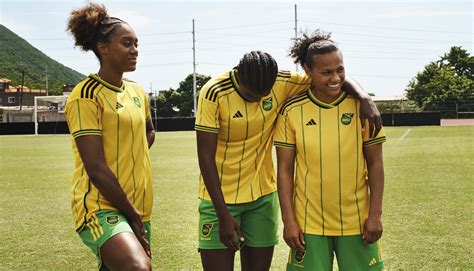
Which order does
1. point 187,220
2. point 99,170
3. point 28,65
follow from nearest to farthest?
1. point 99,170
2. point 187,220
3. point 28,65

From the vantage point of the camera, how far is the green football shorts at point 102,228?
322 cm

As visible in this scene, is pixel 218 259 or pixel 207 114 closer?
pixel 207 114

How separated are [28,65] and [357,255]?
486 ft

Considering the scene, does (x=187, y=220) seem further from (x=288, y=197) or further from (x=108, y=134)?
(x=108, y=134)

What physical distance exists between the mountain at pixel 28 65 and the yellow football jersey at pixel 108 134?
120747 mm

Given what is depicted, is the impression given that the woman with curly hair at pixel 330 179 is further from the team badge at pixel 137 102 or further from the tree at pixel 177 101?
the tree at pixel 177 101

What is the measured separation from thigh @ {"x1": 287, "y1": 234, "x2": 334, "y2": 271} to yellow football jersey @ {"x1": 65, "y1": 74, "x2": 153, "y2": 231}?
3.23 feet

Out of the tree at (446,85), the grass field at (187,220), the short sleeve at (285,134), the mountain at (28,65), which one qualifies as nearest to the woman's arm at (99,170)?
the short sleeve at (285,134)

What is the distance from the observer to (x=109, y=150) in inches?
133

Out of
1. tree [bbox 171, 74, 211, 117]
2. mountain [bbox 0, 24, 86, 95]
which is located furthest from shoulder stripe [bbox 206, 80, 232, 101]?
mountain [bbox 0, 24, 86, 95]

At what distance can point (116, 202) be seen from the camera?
331cm

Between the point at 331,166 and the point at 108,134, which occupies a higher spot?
the point at 108,134

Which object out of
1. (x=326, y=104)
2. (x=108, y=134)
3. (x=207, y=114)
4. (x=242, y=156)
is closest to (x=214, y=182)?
(x=242, y=156)

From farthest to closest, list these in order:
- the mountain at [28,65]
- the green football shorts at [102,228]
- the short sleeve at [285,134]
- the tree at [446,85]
Result: the mountain at [28,65] < the tree at [446,85] < the short sleeve at [285,134] < the green football shorts at [102,228]
